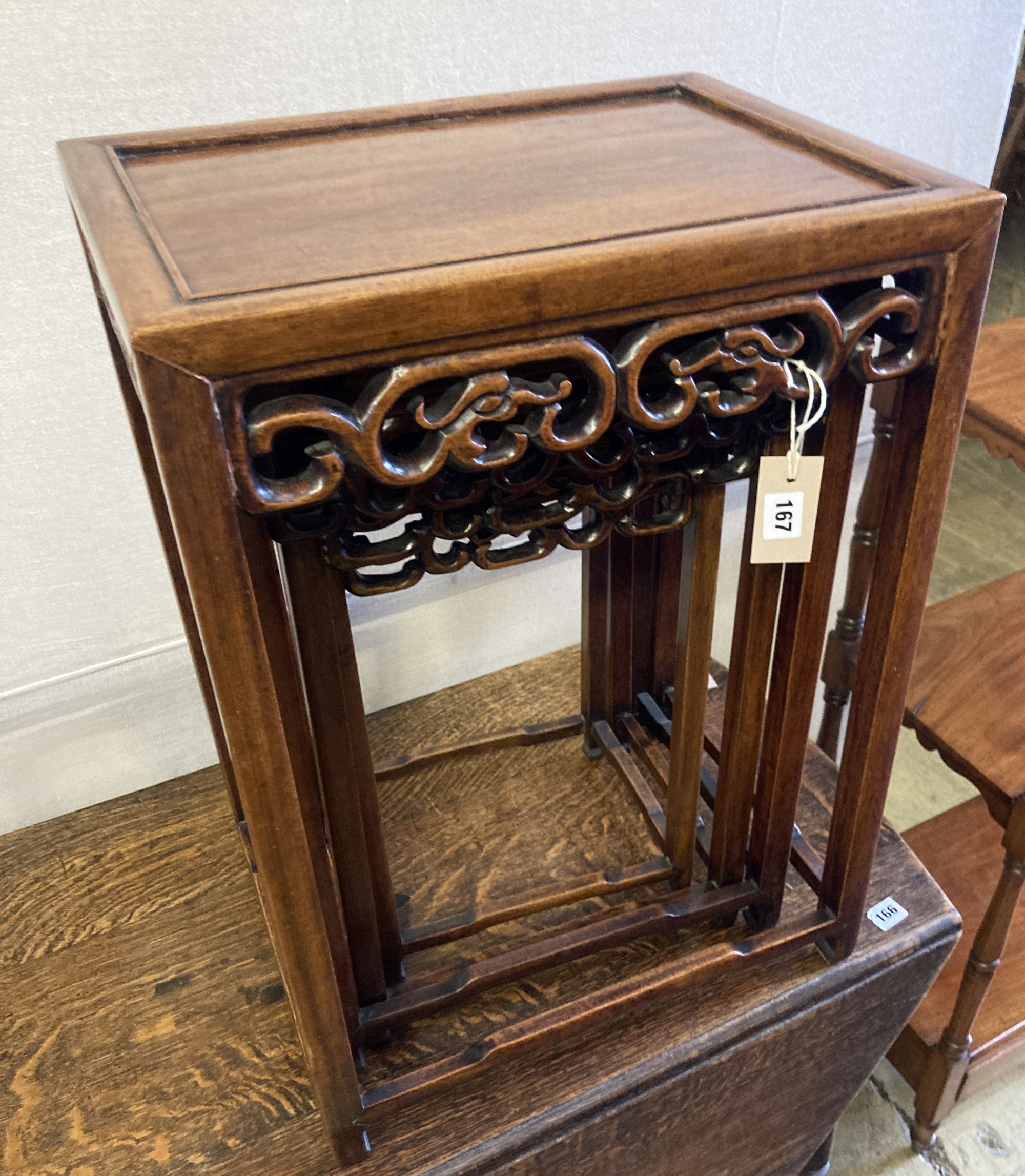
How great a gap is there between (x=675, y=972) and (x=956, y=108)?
106 centimetres

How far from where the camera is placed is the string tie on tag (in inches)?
18.4

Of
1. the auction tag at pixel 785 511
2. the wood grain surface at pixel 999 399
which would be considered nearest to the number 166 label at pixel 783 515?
the auction tag at pixel 785 511

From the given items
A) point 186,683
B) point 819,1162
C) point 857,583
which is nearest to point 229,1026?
point 186,683

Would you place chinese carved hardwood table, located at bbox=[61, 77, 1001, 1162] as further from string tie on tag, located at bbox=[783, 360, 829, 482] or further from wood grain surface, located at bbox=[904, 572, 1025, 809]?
wood grain surface, located at bbox=[904, 572, 1025, 809]

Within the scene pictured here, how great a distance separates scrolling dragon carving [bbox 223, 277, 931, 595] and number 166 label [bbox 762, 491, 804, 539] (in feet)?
0.10

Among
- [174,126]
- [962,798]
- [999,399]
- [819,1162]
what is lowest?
[962,798]

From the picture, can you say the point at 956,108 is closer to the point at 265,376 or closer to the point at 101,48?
the point at 101,48

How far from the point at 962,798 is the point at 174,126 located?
4.82ft

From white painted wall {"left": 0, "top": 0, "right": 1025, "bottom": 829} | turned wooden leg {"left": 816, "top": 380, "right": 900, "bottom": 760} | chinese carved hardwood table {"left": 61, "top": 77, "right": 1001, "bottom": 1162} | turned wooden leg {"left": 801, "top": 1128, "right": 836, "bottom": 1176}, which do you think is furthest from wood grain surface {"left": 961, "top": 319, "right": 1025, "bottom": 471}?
turned wooden leg {"left": 801, "top": 1128, "right": 836, "bottom": 1176}

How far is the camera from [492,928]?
2.51 feet

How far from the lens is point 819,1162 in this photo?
101 cm

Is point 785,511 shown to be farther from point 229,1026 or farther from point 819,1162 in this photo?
point 819,1162

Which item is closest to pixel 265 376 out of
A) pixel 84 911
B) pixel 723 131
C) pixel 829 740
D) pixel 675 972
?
pixel 723 131

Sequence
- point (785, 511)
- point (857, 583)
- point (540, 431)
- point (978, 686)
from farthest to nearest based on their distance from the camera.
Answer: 1. point (857, 583)
2. point (978, 686)
3. point (785, 511)
4. point (540, 431)
